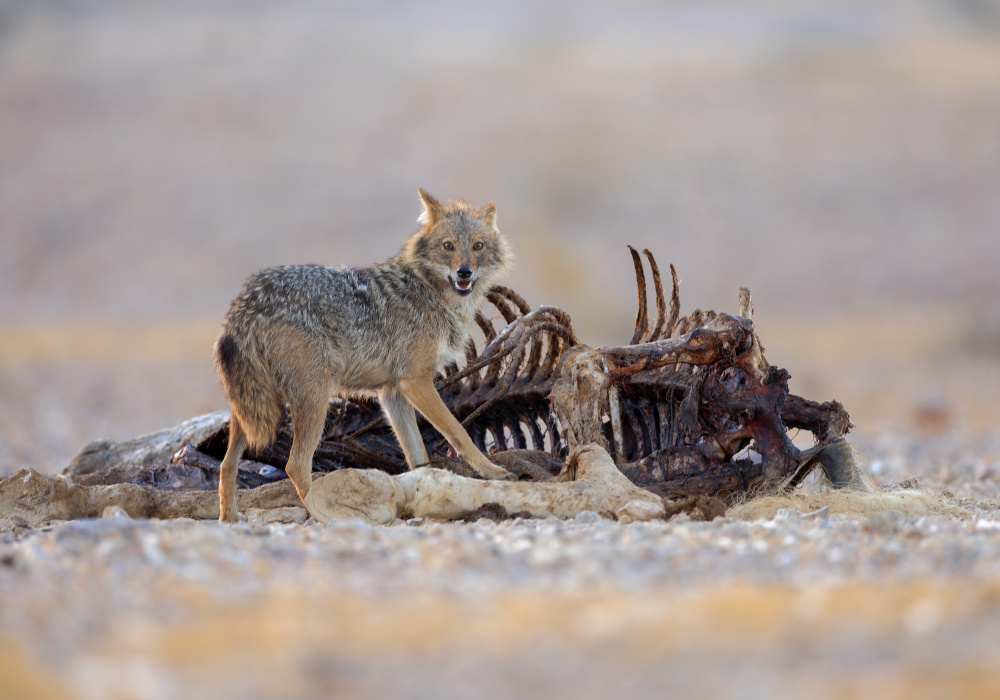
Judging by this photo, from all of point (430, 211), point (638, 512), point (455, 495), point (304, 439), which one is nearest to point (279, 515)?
point (304, 439)

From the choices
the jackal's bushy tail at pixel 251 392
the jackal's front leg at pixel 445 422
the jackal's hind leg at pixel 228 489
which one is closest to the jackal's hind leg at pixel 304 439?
the jackal's bushy tail at pixel 251 392

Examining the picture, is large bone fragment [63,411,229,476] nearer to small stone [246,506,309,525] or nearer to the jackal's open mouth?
small stone [246,506,309,525]

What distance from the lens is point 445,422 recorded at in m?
6.96

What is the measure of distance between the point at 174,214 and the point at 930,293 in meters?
30.2

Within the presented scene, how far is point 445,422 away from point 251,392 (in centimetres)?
131

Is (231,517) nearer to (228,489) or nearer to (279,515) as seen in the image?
(228,489)

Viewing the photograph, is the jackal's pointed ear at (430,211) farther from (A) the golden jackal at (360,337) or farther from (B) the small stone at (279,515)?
(B) the small stone at (279,515)

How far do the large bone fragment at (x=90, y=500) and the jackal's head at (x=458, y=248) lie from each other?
85.0 inches

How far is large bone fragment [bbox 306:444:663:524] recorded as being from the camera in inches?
224

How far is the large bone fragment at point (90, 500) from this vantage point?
251 inches

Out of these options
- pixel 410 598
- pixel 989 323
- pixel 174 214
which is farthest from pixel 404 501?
pixel 174 214

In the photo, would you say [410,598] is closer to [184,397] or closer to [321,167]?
[184,397]

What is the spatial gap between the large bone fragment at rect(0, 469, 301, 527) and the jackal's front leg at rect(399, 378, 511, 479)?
1.07 meters

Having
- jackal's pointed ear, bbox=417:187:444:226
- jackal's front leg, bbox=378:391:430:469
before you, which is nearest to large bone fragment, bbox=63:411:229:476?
jackal's front leg, bbox=378:391:430:469
